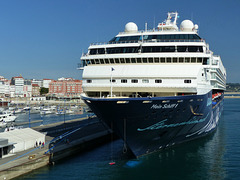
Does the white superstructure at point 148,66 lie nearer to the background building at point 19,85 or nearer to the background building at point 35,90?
the background building at point 19,85

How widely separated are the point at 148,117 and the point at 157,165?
5.11 metres

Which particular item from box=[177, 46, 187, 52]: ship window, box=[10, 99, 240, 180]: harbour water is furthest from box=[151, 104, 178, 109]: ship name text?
box=[177, 46, 187, 52]: ship window

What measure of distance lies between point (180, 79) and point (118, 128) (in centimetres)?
635

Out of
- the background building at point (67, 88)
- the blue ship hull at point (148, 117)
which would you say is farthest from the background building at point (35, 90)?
the blue ship hull at point (148, 117)

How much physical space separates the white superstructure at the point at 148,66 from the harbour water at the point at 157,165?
6062 millimetres

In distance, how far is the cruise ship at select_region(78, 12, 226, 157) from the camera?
20.7m

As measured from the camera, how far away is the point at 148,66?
77.3 feet

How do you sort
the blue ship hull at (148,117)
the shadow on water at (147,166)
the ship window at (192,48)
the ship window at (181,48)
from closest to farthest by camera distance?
1. the blue ship hull at (148,117)
2. the shadow on water at (147,166)
3. the ship window at (181,48)
4. the ship window at (192,48)

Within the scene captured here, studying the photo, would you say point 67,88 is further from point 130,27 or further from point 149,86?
point 149,86

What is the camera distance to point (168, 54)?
2377 cm

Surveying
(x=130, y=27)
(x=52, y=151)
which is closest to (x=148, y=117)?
(x=52, y=151)

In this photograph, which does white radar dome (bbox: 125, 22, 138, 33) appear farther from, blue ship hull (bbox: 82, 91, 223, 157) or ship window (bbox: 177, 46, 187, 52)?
blue ship hull (bbox: 82, 91, 223, 157)

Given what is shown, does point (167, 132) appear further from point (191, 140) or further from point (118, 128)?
point (191, 140)

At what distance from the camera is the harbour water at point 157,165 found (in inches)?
866
